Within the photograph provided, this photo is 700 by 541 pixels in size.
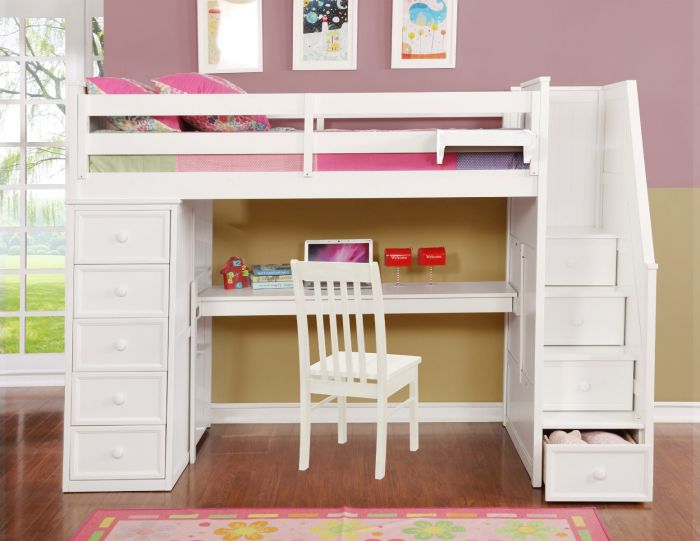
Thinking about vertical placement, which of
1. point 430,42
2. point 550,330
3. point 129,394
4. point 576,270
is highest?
point 430,42

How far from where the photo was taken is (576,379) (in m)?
3.60

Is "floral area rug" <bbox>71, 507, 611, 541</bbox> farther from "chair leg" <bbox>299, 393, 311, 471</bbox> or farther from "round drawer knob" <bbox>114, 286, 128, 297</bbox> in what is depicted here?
"round drawer knob" <bbox>114, 286, 128, 297</bbox>

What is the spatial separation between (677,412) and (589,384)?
1.23 m

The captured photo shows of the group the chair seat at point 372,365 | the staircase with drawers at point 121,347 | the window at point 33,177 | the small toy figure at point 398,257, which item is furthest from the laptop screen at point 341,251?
the window at point 33,177

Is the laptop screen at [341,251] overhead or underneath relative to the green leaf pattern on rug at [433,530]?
overhead

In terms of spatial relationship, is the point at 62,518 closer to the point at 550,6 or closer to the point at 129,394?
the point at 129,394

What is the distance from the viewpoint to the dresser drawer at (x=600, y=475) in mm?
3342

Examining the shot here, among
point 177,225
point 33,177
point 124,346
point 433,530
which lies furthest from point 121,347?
point 33,177

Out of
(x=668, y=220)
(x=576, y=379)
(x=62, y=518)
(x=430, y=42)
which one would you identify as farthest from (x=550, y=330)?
(x=62, y=518)

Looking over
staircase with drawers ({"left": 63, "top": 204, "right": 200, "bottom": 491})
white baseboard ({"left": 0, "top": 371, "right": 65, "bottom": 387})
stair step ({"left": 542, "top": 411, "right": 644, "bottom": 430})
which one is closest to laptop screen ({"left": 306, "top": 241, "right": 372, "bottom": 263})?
staircase with drawers ({"left": 63, "top": 204, "right": 200, "bottom": 491})

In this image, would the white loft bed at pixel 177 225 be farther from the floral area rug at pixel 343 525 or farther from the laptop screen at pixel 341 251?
the laptop screen at pixel 341 251

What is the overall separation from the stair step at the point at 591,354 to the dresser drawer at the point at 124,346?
1545 mm

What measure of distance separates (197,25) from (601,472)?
2768 mm

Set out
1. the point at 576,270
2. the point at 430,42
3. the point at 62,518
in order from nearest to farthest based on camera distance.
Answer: the point at 62,518
the point at 576,270
the point at 430,42
